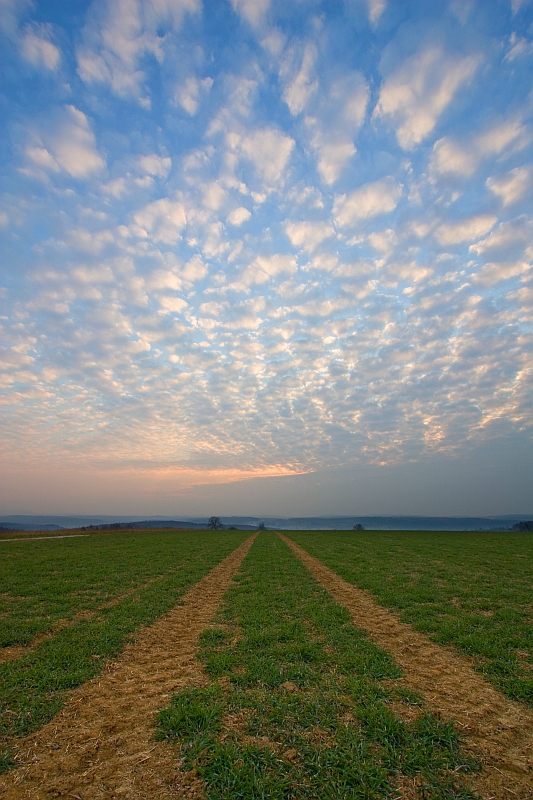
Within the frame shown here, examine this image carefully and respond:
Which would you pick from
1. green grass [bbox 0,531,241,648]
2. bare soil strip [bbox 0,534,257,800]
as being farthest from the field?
green grass [bbox 0,531,241,648]

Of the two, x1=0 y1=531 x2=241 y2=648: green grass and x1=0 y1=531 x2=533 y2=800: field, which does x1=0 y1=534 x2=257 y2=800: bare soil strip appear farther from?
x1=0 y1=531 x2=241 y2=648: green grass

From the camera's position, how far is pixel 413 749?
5.19 m

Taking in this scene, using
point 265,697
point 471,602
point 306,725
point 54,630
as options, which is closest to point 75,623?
point 54,630

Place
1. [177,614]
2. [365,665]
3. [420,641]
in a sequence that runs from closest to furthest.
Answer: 1. [365,665]
2. [420,641]
3. [177,614]

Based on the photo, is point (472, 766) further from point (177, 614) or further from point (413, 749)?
point (177, 614)

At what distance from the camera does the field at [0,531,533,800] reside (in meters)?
4.68

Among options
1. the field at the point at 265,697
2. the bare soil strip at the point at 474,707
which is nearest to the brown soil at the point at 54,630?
the field at the point at 265,697

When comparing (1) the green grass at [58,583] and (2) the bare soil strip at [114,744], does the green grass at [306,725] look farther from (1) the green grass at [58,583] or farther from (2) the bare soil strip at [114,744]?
(1) the green grass at [58,583]

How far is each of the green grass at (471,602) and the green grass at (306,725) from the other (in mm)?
2525

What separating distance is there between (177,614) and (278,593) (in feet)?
15.4

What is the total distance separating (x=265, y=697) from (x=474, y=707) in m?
3.93

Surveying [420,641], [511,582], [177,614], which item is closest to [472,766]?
[420,641]

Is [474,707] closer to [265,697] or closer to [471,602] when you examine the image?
[265,697]

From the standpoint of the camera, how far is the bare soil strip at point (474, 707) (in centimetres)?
475
